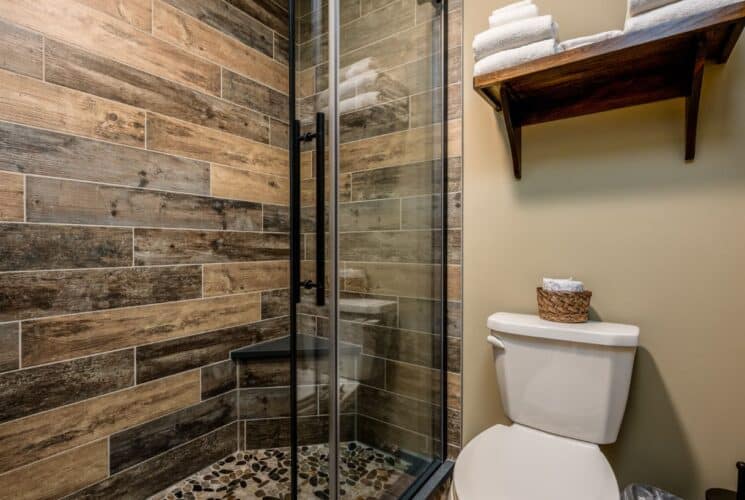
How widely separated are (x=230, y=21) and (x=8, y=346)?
1613 mm

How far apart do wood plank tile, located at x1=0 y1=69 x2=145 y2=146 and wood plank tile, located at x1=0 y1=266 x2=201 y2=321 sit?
50 cm

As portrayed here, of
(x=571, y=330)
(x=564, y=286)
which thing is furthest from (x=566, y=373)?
(x=564, y=286)

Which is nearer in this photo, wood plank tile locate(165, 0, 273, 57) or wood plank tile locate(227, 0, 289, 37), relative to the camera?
wood plank tile locate(165, 0, 273, 57)

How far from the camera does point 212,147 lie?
5.73 feet

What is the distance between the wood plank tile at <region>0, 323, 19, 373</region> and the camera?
115 cm

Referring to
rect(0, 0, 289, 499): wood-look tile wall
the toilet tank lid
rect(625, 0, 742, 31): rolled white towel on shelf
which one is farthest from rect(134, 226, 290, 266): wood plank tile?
rect(625, 0, 742, 31): rolled white towel on shelf

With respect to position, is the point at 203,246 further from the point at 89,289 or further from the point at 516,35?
the point at 516,35

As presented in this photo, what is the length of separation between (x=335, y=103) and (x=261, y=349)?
1.34 meters

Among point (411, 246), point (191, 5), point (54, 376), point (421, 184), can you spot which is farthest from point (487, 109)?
point (54, 376)

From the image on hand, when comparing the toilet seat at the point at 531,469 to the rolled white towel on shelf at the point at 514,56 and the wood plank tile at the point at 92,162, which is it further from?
the wood plank tile at the point at 92,162

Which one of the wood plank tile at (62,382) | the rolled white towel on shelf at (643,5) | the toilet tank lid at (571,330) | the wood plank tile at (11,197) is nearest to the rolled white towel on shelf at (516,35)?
the rolled white towel on shelf at (643,5)

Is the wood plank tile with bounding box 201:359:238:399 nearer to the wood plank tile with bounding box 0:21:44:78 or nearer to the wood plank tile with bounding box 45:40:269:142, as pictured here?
the wood plank tile with bounding box 45:40:269:142

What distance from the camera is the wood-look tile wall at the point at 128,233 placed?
3.92 feet

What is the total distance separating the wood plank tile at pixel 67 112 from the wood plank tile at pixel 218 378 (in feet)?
3.39
